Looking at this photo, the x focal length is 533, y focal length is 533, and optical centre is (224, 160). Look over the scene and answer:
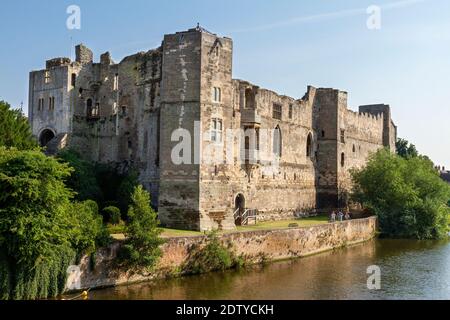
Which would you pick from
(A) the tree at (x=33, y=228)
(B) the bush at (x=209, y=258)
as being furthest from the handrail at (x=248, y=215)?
(A) the tree at (x=33, y=228)

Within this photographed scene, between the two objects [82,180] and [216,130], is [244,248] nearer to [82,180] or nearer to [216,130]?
[216,130]

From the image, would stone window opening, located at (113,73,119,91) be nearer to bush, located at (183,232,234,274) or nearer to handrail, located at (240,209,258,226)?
handrail, located at (240,209,258,226)

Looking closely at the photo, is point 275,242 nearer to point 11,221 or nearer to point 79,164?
point 79,164

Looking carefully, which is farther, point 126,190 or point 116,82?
point 116,82

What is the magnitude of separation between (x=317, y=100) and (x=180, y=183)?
850 inches

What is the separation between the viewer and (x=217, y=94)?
2812 centimetres

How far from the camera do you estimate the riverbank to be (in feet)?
65.8

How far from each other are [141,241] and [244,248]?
610 centimetres

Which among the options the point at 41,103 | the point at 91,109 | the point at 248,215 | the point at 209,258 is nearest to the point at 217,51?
the point at 248,215

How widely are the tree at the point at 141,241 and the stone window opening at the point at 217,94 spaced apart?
867 centimetres

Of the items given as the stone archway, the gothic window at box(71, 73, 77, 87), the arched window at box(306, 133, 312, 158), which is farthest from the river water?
the gothic window at box(71, 73, 77, 87)

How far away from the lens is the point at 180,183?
2712cm

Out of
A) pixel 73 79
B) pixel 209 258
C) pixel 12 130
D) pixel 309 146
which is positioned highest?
pixel 73 79
